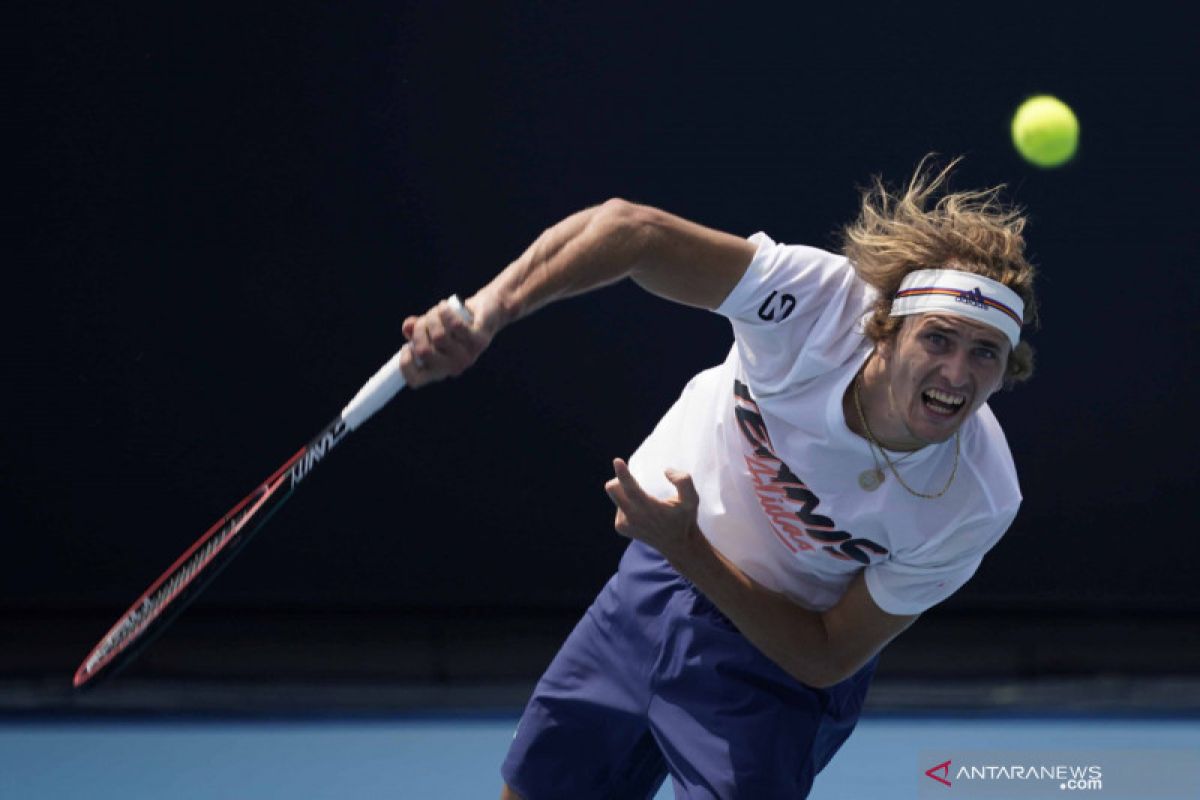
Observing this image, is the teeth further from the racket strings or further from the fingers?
the racket strings

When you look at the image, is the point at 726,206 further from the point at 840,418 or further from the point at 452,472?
the point at 840,418

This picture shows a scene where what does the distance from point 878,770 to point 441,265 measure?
1.73 m

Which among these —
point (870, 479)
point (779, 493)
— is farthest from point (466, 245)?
point (870, 479)

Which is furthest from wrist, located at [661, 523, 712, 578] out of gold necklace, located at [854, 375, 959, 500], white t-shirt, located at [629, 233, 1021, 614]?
gold necklace, located at [854, 375, 959, 500]

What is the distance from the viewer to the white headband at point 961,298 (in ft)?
7.54

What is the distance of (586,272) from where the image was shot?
84.8 inches

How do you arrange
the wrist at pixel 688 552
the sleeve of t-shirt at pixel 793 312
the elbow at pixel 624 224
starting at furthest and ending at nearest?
the wrist at pixel 688 552, the sleeve of t-shirt at pixel 793 312, the elbow at pixel 624 224

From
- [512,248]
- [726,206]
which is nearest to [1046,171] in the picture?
[726,206]

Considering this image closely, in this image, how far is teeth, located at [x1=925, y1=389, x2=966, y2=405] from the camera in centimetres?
226

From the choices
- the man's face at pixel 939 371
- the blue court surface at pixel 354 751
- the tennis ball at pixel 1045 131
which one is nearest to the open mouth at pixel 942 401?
the man's face at pixel 939 371

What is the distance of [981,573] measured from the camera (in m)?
4.60

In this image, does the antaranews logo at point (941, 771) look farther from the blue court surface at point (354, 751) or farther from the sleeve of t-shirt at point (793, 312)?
the sleeve of t-shirt at point (793, 312)

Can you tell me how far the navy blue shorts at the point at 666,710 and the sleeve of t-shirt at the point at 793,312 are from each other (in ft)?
1.38

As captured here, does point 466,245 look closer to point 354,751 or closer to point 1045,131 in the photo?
point 354,751
